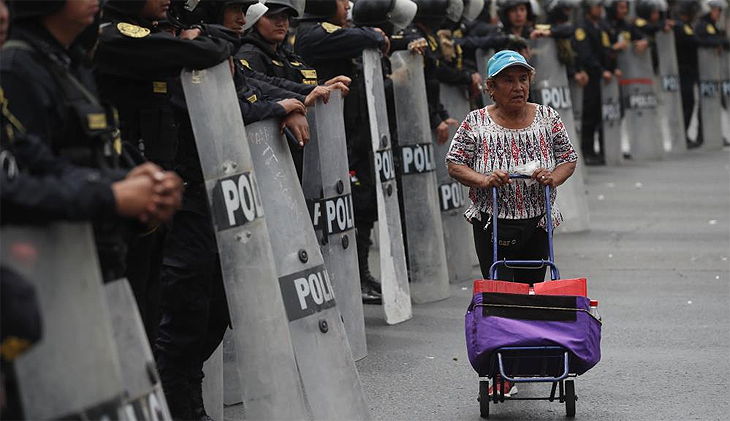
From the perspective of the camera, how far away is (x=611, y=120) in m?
19.0

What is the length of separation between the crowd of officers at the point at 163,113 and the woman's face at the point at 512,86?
901mm

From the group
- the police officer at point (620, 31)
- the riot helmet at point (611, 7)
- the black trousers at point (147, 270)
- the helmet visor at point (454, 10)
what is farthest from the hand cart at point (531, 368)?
the riot helmet at point (611, 7)

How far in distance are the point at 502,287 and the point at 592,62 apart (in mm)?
12961

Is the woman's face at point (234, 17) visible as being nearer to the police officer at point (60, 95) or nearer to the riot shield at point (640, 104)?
the police officer at point (60, 95)

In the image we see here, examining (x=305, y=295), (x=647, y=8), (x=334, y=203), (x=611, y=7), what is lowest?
(x=305, y=295)

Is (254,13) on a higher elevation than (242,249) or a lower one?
higher

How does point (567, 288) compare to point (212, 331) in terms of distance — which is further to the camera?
point (567, 288)

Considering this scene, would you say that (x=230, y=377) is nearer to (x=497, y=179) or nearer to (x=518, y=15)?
(x=497, y=179)

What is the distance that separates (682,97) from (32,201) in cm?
1998

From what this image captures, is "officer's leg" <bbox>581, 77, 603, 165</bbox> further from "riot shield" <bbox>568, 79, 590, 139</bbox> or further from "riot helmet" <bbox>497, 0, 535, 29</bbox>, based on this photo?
"riot helmet" <bbox>497, 0, 535, 29</bbox>

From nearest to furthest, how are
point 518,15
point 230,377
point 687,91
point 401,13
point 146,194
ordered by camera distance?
point 146,194
point 230,377
point 401,13
point 518,15
point 687,91

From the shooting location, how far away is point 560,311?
6590 millimetres

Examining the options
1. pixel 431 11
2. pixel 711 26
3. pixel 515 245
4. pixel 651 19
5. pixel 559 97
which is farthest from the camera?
pixel 711 26

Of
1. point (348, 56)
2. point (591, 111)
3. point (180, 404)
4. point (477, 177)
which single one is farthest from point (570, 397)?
point (591, 111)
